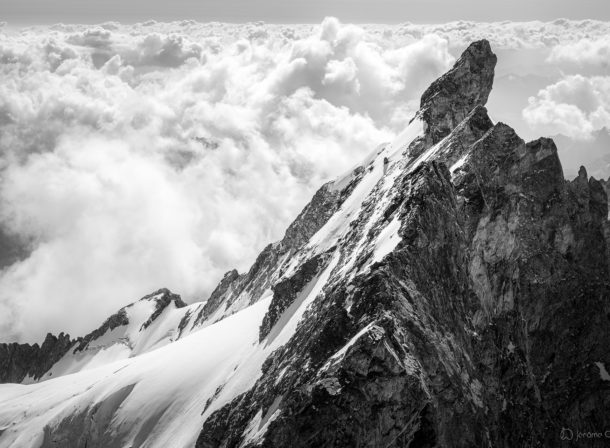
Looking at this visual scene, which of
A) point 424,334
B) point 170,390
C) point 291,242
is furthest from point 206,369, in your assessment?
point 291,242

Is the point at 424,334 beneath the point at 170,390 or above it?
beneath

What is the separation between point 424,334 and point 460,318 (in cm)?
1114

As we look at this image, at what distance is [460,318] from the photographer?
55062 mm

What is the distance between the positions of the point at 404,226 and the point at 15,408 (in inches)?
4564

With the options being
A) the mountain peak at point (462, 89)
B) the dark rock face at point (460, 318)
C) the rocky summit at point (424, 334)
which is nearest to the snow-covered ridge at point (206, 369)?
the rocky summit at point (424, 334)

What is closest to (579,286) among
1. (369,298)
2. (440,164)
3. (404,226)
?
(440,164)

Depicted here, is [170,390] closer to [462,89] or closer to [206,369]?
[206,369]

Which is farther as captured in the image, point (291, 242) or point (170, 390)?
point (291, 242)

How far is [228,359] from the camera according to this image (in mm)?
89875

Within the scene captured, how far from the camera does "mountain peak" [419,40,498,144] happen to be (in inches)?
3939

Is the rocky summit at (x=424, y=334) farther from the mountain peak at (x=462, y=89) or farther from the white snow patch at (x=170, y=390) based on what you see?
the white snow patch at (x=170, y=390)

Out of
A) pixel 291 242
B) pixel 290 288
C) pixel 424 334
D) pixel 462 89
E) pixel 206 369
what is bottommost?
pixel 424 334

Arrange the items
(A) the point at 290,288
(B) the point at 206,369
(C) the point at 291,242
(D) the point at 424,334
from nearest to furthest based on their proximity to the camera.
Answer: (D) the point at 424,334 < (A) the point at 290,288 < (B) the point at 206,369 < (C) the point at 291,242

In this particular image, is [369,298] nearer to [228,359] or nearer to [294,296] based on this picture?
[294,296]
